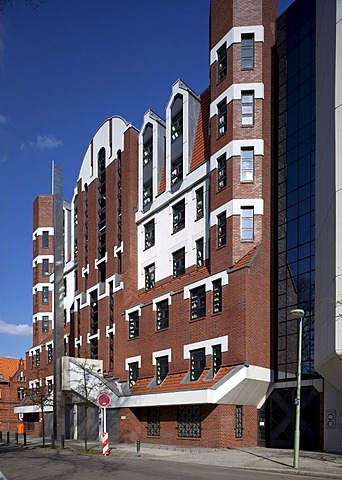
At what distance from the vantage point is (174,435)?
105ft

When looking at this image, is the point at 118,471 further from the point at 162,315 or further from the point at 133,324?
the point at 133,324

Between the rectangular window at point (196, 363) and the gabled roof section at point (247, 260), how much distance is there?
532 centimetres

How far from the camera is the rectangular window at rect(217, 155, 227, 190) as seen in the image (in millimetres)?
32938

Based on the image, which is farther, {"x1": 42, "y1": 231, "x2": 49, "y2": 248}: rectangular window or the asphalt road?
{"x1": 42, "y1": 231, "x2": 49, "y2": 248}: rectangular window

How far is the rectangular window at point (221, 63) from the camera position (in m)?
34.3

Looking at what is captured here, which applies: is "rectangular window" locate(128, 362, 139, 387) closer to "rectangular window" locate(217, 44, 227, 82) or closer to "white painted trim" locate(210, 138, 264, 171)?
"white painted trim" locate(210, 138, 264, 171)

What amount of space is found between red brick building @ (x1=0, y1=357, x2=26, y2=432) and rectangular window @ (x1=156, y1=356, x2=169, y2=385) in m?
42.2

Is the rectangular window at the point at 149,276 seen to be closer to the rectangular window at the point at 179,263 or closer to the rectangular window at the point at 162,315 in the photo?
the rectangular window at the point at 179,263

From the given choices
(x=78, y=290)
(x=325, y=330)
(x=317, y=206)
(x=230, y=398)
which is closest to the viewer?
(x=325, y=330)

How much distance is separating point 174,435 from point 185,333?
5.82 meters

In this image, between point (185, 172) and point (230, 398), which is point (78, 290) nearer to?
point (185, 172)

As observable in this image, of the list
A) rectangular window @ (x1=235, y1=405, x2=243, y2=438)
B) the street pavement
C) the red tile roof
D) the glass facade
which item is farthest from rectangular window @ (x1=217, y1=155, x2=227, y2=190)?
the street pavement

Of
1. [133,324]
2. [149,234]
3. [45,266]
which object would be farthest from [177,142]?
[45,266]

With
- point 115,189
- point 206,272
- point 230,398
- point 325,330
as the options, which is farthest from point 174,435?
point 115,189
